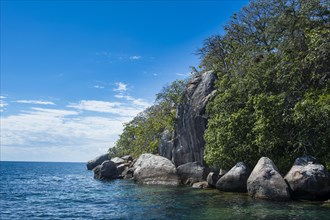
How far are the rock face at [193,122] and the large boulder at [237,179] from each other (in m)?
8.36

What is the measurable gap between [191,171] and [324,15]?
19.3 meters

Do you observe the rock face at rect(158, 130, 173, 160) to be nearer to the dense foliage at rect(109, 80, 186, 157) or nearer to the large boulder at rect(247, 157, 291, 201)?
the dense foliage at rect(109, 80, 186, 157)

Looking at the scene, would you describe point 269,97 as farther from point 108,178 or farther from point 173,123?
point 108,178

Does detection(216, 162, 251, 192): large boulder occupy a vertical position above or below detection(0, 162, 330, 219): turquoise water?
above

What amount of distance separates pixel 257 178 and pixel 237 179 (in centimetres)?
288

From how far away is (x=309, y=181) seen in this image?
18984 millimetres

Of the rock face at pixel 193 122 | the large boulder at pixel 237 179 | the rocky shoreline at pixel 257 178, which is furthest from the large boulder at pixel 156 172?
the large boulder at pixel 237 179

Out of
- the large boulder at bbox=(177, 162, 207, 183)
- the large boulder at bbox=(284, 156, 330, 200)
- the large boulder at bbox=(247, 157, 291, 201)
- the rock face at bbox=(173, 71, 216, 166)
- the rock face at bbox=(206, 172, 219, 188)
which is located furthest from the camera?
the rock face at bbox=(173, 71, 216, 166)

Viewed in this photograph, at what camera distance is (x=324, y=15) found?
2638 cm

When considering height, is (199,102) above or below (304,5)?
below

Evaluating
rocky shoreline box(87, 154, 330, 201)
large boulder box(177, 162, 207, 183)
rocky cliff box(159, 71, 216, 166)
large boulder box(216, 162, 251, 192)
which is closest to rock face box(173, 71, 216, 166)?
rocky cliff box(159, 71, 216, 166)

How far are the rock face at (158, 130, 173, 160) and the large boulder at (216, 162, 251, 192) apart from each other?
16.2m

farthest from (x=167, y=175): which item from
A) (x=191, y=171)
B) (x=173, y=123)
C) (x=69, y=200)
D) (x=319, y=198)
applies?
(x=319, y=198)

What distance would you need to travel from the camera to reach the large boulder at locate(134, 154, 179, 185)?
3238cm
